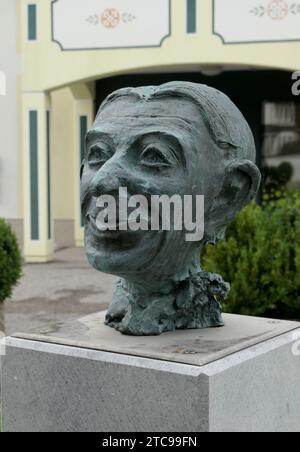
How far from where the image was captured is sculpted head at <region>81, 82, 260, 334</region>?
2.66 m

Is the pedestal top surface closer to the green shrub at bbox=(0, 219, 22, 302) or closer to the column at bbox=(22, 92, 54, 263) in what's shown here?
the green shrub at bbox=(0, 219, 22, 302)

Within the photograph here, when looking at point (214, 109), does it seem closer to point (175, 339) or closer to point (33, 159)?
point (175, 339)

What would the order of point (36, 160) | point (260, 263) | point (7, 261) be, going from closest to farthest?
point (260, 263) < point (7, 261) < point (36, 160)

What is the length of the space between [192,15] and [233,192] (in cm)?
672

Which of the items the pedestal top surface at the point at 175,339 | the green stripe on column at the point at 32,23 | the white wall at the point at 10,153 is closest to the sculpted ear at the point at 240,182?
the pedestal top surface at the point at 175,339

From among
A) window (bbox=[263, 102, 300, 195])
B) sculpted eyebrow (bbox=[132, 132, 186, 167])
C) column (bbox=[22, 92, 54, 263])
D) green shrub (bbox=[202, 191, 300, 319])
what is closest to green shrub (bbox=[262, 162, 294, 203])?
window (bbox=[263, 102, 300, 195])

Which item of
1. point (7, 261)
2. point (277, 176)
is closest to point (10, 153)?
point (277, 176)

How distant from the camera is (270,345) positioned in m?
2.89

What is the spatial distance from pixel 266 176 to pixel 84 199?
9.85 meters

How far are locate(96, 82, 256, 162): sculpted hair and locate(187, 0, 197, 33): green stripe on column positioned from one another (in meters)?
6.50

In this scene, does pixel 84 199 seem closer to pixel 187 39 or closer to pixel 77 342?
pixel 77 342

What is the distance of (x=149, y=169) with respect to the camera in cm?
270

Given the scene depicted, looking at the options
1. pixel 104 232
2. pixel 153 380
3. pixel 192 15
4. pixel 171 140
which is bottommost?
pixel 153 380

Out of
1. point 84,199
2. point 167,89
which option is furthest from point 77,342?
point 167,89
